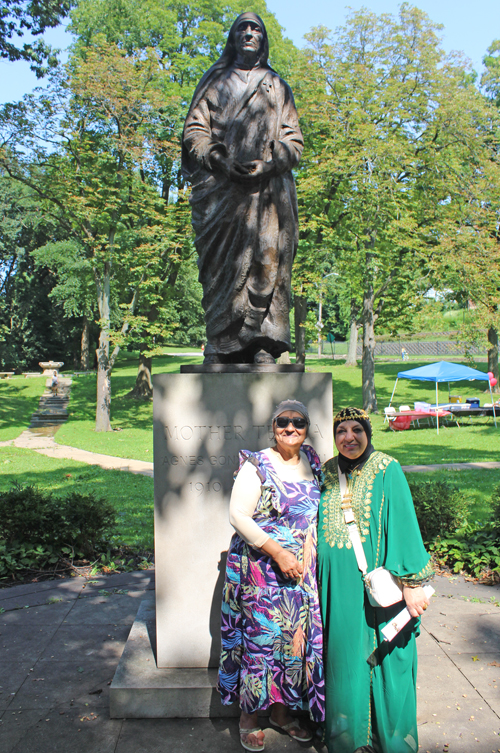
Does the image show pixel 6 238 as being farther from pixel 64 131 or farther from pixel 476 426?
pixel 476 426

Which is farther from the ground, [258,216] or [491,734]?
[258,216]

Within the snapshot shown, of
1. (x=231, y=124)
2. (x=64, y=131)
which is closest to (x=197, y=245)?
(x=231, y=124)

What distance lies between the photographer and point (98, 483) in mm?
11008

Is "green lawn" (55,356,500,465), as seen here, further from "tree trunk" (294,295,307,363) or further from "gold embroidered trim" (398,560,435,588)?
"gold embroidered trim" (398,560,435,588)

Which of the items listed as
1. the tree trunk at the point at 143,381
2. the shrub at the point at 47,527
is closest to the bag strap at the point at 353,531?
the shrub at the point at 47,527

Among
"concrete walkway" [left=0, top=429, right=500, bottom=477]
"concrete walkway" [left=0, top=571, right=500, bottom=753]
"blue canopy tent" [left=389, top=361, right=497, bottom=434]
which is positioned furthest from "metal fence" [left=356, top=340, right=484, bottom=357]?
"concrete walkway" [left=0, top=571, right=500, bottom=753]

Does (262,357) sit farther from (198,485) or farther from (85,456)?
(85,456)

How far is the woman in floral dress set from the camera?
284 centimetres

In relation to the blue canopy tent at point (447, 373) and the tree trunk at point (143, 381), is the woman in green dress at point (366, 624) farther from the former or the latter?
the tree trunk at point (143, 381)

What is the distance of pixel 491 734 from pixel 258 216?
329 cm

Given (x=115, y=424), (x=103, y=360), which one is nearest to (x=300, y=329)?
(x=103, y=360)

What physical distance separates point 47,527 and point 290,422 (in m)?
4.39

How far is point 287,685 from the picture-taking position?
2.93 meters

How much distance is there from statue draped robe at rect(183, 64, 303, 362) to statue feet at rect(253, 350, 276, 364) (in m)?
0.06
